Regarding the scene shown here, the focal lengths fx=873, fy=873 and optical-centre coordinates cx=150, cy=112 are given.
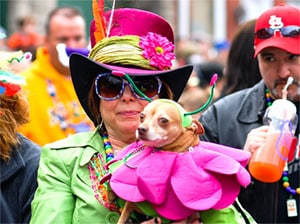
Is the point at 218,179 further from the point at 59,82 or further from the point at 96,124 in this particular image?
the point at 59,82

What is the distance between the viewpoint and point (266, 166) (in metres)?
3.80

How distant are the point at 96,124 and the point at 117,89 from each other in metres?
0.35

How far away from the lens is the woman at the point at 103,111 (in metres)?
3.86

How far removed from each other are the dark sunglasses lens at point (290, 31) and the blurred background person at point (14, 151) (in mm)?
1408

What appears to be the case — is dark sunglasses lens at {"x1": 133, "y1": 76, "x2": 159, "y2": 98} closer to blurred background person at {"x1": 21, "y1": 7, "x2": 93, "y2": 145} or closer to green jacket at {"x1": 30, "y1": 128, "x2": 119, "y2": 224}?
green jacket at {"x1": 30, "y1": 128, "x2": 119, "y2": 224}

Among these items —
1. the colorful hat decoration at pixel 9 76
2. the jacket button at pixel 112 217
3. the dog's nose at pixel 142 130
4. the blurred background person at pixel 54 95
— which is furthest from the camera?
the blurred background person at pixel 54 95

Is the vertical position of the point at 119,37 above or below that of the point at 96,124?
above

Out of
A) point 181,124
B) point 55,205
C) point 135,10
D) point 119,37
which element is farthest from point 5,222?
point 135,10

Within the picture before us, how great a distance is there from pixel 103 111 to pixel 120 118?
0.11 m

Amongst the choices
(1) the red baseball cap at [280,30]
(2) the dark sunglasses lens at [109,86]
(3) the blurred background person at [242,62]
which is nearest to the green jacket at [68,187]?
(2) the dark sunglasses lens at [109,86]

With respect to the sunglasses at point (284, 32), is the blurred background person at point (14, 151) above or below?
below

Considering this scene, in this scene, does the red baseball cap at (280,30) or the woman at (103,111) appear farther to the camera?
the red baseball cap at (280,30)

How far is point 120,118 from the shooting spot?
3.97m

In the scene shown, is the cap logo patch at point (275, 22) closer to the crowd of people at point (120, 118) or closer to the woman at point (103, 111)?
the crowd of people at point (120, 118)
